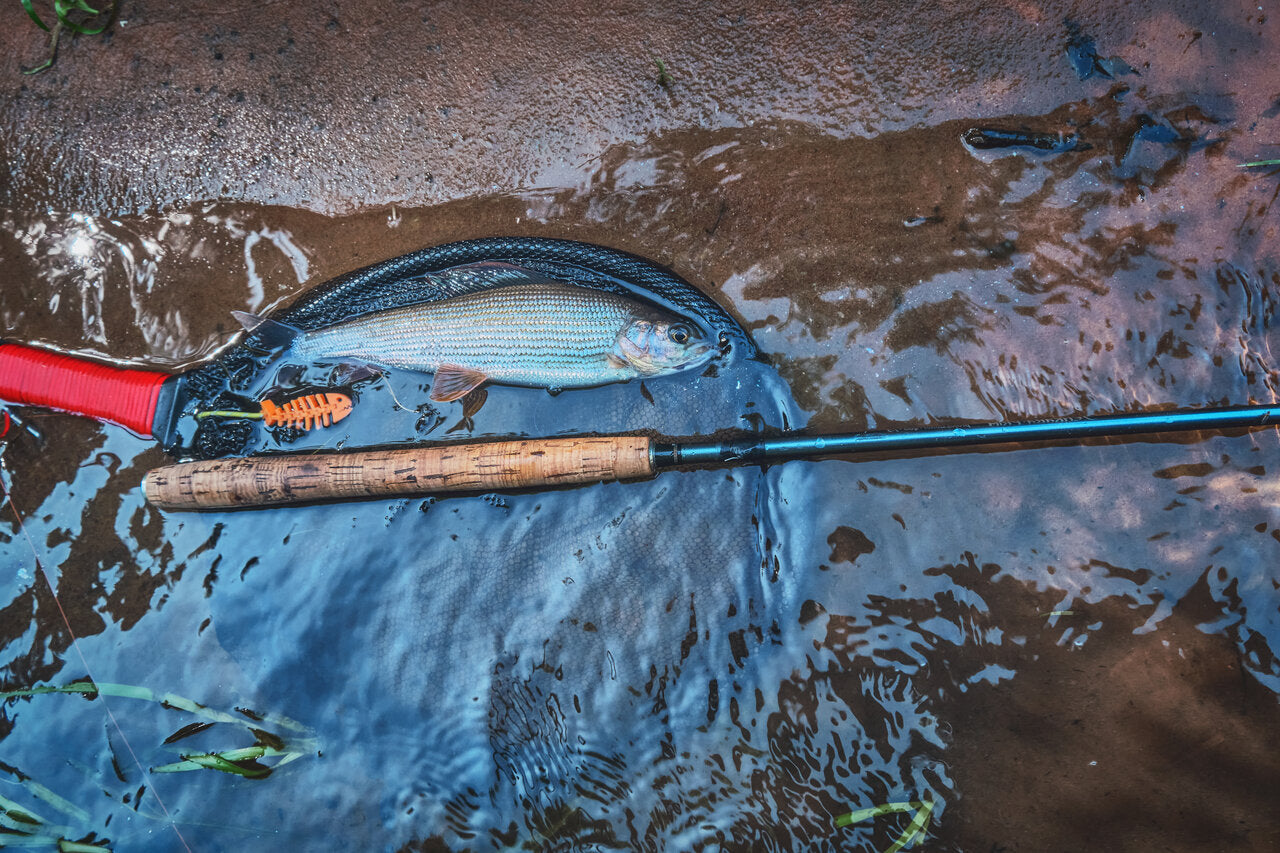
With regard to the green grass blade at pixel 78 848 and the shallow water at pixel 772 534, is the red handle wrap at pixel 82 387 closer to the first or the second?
the shallow water at pixel 772 534

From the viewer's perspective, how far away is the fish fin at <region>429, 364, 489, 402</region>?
3.23 meters

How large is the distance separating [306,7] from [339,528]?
2520 mm

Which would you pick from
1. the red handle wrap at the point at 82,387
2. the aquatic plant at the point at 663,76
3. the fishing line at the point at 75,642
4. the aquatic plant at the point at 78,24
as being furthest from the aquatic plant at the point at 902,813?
the aquatic plant at the point at 78,24

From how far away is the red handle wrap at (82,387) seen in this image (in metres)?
3.15

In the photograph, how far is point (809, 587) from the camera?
309cm

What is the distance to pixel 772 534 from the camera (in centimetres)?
313

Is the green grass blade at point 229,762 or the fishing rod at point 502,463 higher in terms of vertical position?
the fishing rod at point 502,463

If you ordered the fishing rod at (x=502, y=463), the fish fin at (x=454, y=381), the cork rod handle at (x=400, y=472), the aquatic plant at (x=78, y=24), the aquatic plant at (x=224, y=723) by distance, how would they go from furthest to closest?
1. the aquatic plant at (x=78, y=24)
2. the fish fin at (x=454, y=381)
3. the aquatic plant at (x=224, y=723)
4. the cork rod handle at (x=400, y=472)
5. the fishing rod at (x=502, y=463)

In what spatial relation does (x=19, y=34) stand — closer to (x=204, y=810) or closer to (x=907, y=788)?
(x=204, y=810)

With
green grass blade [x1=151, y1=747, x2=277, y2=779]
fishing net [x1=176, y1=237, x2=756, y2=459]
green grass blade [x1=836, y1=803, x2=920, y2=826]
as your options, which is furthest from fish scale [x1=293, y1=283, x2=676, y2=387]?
green grass blade [x1=836, y1=803, x2=920, y2=826]

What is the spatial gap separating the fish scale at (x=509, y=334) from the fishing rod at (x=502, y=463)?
35cm

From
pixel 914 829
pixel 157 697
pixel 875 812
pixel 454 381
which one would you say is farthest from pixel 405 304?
pixel 914 829

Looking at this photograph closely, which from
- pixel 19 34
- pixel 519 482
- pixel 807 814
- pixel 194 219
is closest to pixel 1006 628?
pixel 807 814

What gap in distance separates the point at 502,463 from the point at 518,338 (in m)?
0.58
